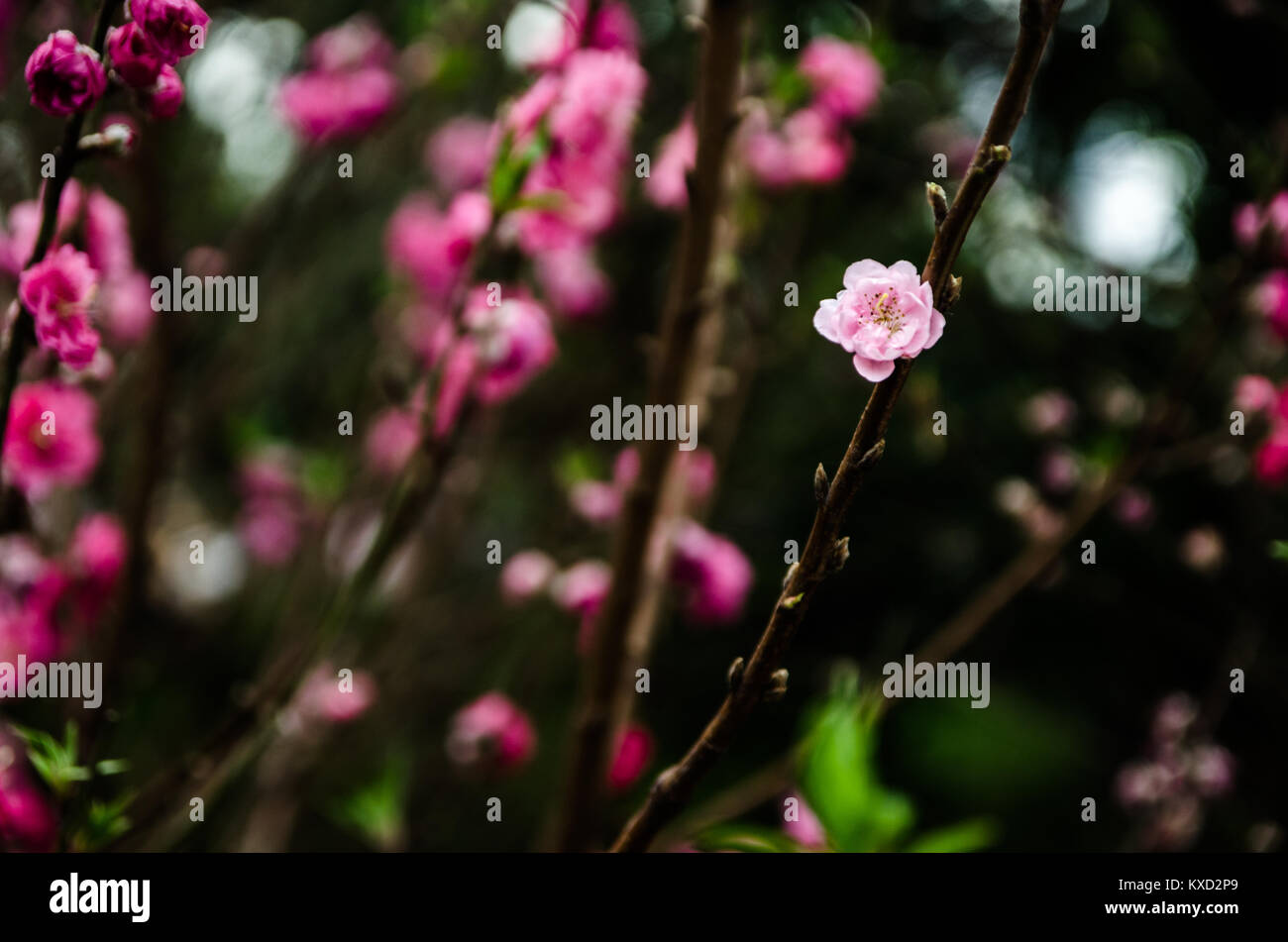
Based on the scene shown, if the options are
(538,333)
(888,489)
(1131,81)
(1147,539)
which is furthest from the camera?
(888,489)

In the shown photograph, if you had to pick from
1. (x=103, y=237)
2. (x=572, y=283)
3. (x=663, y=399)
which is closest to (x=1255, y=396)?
(x=663, y=399)

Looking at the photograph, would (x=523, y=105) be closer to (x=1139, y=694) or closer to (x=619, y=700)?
(x=619, y=700)

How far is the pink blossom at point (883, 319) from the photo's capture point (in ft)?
2.02

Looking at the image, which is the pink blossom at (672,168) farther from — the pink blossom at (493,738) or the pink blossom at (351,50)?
the pink blossom at (493,738)

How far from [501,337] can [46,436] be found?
24.9 inches

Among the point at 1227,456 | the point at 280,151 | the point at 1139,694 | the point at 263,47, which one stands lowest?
the point at 1139,694

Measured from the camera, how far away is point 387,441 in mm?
2500

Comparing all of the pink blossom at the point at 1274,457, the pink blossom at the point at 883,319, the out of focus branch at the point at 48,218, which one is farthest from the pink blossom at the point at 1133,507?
the out of focus branch at the point at 48,218

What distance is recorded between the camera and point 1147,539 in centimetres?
221

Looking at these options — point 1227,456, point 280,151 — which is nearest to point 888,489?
point 1227,456

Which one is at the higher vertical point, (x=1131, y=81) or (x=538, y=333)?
(x=1131, y=81)

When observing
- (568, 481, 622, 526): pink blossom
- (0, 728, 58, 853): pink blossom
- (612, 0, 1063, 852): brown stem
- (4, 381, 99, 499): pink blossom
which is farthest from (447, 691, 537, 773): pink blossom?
(612, 0, 1063, 852): brown stem
